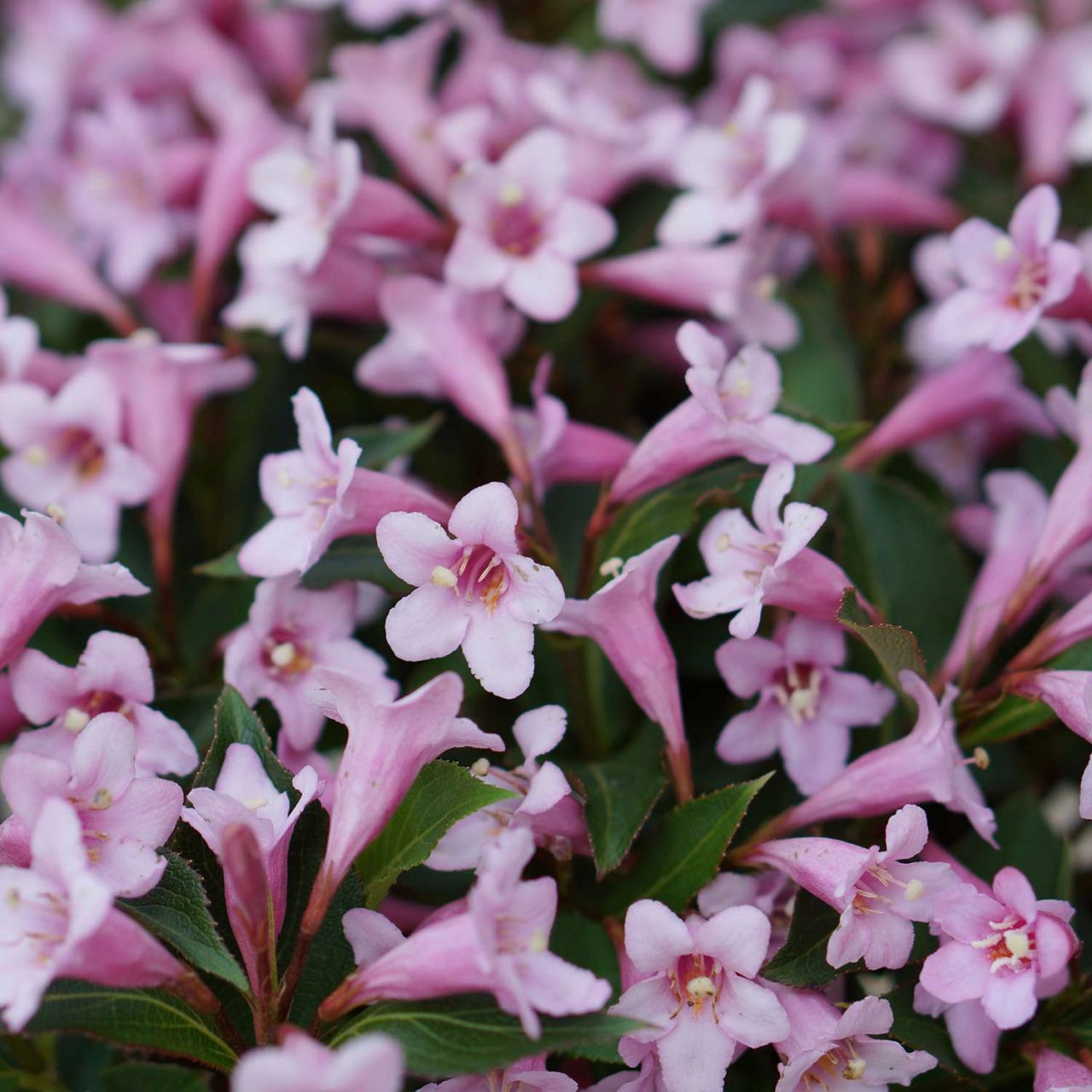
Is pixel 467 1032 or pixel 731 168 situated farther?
pixel 731 168

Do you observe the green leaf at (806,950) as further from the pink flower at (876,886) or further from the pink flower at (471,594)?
the pink flower at (471,594)

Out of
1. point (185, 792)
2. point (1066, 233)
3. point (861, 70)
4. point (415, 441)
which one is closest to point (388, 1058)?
point (185, 792)

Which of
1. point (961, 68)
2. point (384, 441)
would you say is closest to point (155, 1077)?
point (384, 441)

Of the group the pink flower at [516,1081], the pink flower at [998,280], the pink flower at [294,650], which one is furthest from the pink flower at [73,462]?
the pink flower at [998,280]

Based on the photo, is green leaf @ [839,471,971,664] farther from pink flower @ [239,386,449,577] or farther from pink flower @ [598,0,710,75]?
pink flower @ [598,0,710,75]

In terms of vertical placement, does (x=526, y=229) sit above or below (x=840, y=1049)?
above

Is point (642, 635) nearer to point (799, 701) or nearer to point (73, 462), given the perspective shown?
point (799, 701)

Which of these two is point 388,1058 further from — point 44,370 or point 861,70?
point 861,70
